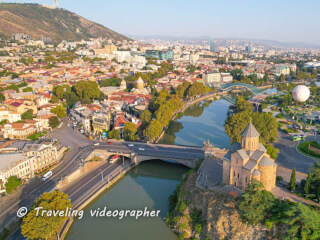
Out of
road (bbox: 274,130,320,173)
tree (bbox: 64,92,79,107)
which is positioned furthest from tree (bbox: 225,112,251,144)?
tree (bbox: 64,92,79,107)

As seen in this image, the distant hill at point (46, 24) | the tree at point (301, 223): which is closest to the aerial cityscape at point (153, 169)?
the tree at point (301, 223)

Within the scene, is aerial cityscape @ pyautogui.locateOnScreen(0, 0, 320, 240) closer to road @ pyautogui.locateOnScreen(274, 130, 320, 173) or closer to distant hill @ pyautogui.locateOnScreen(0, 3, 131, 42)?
road @ pyautogui.locateOnScreen(274, 130, 320, 173)

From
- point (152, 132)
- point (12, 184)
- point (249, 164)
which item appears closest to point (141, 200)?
point (249, 164)

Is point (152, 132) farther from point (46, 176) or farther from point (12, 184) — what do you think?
point (12, 184)

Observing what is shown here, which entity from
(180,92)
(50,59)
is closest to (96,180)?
(180,92)

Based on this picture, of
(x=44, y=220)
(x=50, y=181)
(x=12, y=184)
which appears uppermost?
(x=44, y=220)

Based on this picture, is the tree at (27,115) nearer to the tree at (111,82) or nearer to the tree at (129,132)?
the tree at (129,132)
